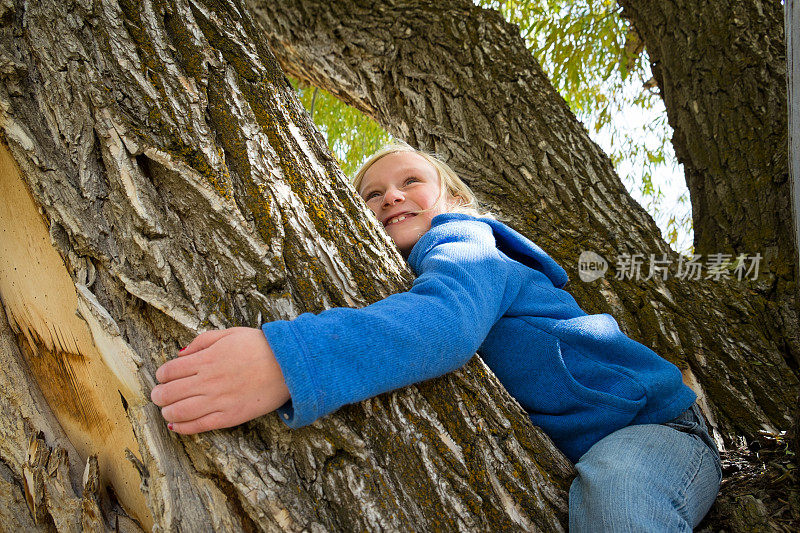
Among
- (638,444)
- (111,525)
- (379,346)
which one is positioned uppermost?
(379,346)

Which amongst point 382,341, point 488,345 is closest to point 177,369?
point 382,341

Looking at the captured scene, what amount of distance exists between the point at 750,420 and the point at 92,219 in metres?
2.02

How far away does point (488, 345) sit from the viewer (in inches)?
62.4

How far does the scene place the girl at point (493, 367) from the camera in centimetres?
104

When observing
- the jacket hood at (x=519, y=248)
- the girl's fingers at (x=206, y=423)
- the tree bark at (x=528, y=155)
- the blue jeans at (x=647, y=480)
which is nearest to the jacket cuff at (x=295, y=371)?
the girl's fingers at (x=206, y=423)

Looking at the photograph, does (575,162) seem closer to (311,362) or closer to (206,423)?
(311,362)

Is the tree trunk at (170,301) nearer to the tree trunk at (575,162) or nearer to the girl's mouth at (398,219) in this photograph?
the girl's mouth at (398,219)

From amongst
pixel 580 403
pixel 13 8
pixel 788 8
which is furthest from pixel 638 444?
pixel 13 8

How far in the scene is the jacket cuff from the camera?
1.02 m

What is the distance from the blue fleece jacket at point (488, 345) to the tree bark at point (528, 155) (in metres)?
0.43

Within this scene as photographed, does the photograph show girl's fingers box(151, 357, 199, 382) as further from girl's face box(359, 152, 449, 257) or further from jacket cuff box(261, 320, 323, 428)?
girl's face box(359, 152, 449, 257)

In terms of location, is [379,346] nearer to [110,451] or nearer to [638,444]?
[110,451]

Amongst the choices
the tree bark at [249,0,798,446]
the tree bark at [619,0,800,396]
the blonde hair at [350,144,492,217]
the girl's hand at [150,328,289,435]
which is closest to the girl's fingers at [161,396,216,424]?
the girl's hand at [150,328,289,435]

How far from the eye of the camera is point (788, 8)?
4.72 feet
